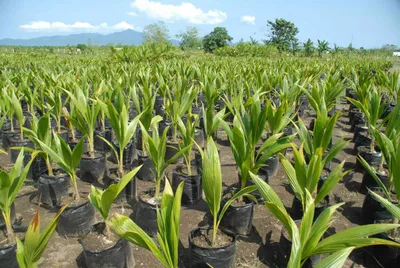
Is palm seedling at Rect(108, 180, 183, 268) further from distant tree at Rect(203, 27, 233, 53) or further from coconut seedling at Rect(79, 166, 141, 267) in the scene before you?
distant tree at Rect(203, 27, 233, 53)

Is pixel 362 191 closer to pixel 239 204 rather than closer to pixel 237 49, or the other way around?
pixel 239 204

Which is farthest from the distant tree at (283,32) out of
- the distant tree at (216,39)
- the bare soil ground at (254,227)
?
the bare soil ground at (254,227)

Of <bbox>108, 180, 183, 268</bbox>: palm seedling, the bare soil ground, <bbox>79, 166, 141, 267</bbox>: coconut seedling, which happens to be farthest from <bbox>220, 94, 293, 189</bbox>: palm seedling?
<bbox>79, 166, 141, 267</bbox>: coconut seedling

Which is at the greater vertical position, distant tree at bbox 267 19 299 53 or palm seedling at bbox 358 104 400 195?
distant tree at bbox 267 19 299 53

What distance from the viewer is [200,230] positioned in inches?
72.2

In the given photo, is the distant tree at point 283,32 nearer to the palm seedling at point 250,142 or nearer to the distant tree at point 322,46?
the distant tree at point 322,46

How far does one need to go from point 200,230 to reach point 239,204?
0.43m

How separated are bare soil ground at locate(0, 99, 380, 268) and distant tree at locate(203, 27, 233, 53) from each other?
44080 millimetres

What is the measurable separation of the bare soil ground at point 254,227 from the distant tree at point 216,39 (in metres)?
44.1

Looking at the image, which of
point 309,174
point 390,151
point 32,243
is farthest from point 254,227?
point 32,243

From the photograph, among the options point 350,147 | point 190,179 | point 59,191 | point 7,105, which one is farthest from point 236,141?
point 350,147

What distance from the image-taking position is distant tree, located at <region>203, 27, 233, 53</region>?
151 ft

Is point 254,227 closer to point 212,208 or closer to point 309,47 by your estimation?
point 212,208

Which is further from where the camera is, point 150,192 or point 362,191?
point 362,191
